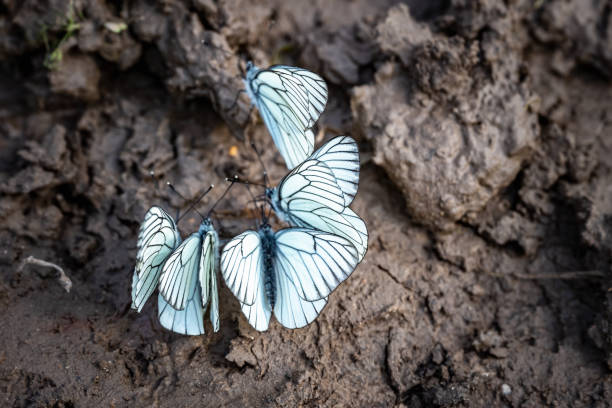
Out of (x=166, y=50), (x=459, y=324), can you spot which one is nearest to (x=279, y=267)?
(x=459, y=324)

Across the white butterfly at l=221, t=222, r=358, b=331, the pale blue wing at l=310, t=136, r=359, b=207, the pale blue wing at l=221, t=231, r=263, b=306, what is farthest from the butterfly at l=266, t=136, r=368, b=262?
the pale blue wing at l=221, t=231, r=263, b=306

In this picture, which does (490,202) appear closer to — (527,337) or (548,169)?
(548,169)

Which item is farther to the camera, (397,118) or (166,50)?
(166,50)

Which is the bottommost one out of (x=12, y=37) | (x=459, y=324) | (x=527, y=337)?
(x=527, y=337)

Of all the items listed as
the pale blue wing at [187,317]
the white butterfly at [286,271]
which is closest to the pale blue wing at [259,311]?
the white butterfly at [286,271]

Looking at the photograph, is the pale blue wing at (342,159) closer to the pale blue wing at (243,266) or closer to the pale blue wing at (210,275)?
the pale blue wing at (243,266)

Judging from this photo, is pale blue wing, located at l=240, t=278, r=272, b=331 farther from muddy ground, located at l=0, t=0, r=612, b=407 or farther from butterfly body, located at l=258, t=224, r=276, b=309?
muddy ground, located at l=0, t=0, r=612, b=407
